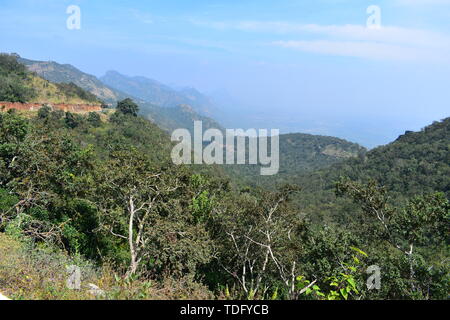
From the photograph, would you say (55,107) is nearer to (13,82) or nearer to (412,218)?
(13,82)

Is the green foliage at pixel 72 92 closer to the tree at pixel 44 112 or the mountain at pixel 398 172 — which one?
the tree at pixel 44 112

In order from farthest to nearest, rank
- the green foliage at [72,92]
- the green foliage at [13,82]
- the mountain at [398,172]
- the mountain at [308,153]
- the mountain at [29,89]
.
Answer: the mountain at [308,153]
the green foliage at [72,92]
the mountain at [398,172]
the mountain at [29,89]
the green foliage at [13,82]

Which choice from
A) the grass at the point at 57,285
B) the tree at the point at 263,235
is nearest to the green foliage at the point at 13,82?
the tree at the point at 263,235

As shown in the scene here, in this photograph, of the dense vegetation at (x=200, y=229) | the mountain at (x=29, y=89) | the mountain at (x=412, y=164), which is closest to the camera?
the dense vegetation at (x=200, y=229)

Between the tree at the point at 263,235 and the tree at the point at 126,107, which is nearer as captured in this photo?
the tree at the point at 263,235

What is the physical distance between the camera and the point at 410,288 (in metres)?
10.6

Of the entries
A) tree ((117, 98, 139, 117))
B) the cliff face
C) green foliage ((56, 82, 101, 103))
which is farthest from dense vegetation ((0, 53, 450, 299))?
green foliage ((56, 82, 101, 103))

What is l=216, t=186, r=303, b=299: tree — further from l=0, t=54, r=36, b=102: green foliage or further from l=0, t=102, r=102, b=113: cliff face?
l=0, t=54, r=36, b=102: green foliage

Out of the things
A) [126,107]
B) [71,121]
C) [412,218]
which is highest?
[126,107]

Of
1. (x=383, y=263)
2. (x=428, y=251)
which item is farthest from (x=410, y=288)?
(x=428, y=251)

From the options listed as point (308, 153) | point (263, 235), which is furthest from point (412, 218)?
point (308, 153)

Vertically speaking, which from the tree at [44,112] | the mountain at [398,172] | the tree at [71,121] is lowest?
the mountain at [398,172]

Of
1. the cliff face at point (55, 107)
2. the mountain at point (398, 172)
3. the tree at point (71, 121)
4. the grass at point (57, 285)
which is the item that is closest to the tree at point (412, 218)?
the grass at point (57, 285)

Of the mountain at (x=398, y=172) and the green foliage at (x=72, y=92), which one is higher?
the green foliage at (x=72, y=92)
